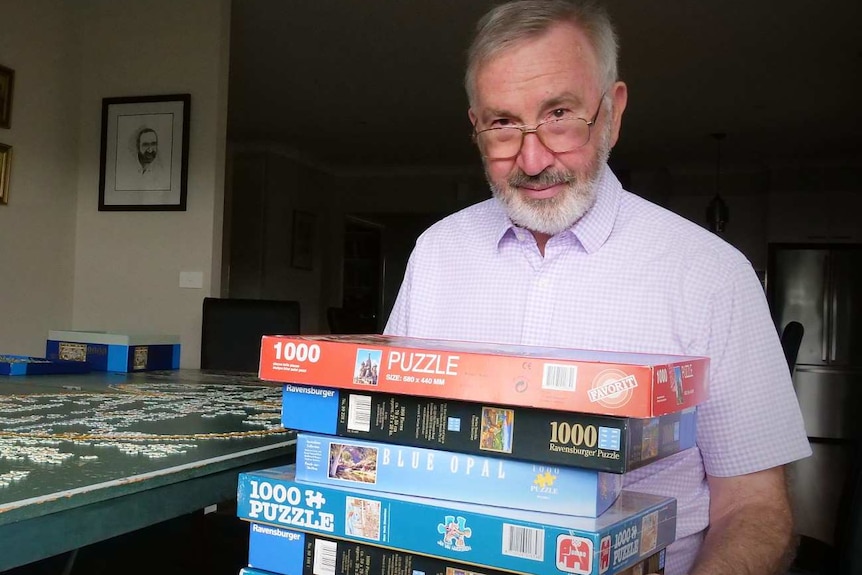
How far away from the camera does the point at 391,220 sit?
10.3m

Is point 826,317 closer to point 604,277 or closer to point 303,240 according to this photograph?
point 303,240

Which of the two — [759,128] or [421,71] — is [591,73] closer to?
[421,71]

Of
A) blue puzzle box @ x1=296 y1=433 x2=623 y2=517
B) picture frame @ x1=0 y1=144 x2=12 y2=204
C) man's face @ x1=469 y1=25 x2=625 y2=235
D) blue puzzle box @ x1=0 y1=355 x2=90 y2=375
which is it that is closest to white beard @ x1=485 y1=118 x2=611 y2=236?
man's face @ x1=469 y1=25 x2=625 y2=235

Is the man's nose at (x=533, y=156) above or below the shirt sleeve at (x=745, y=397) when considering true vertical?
above

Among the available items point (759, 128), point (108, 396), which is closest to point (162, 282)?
point (108, 396)

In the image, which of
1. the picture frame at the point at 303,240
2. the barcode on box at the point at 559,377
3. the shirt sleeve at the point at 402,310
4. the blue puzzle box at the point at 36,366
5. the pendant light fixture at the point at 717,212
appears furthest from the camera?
the picture frame at the point at 303,240

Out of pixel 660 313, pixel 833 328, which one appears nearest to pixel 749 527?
pixel 660 313

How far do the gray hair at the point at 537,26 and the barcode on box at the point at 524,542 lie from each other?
0.78 m

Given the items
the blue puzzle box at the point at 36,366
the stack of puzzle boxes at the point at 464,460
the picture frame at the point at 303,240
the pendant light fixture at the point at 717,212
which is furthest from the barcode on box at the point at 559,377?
the picture frame at the point at 303,240

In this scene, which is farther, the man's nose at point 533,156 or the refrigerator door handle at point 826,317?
the refrigerator door handle at point 826,317

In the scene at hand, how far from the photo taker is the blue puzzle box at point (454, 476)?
27.7 inches

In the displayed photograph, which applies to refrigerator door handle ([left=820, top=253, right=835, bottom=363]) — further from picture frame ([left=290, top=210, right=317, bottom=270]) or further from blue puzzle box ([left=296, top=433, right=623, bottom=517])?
blue puzzle box ([left=296, top=433, right=623, bottom=517])

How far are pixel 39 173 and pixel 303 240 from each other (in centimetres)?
499

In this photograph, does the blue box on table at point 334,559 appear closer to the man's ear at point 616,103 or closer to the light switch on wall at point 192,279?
the man's ear at point 616,103
